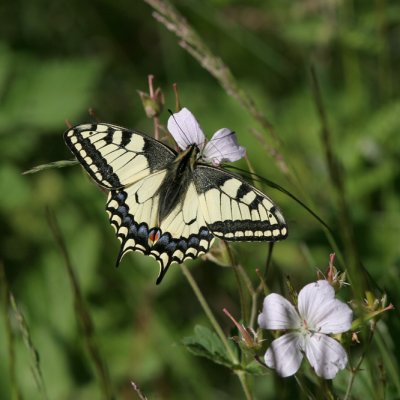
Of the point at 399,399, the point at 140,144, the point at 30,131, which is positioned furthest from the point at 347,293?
the point at 30,131

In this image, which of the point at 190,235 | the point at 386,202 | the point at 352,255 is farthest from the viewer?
the point at 386,202

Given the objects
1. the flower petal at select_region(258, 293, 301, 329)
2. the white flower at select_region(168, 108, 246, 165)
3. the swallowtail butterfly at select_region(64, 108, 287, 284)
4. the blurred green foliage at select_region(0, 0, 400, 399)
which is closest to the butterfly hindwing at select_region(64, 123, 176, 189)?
the swallowtail butterfly at select_region(64, 108, 287, 284)

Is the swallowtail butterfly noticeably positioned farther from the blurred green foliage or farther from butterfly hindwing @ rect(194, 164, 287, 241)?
the blurred green foliage

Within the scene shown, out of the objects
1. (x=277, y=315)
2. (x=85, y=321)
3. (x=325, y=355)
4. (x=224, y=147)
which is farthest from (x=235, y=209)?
(x=85, y=321)

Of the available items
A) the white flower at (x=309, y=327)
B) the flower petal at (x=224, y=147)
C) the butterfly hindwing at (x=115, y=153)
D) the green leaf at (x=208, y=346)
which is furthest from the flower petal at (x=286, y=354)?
the butterfly hindwing at (x=115, y=153)

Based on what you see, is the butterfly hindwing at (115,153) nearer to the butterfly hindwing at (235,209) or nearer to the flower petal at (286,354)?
the butterfly hindwing at (235,209)

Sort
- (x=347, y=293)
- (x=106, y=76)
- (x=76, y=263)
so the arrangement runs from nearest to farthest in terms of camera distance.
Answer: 1. (x=347, y=293)
2. (x=76, y=263)
3. (x=106, y=76)

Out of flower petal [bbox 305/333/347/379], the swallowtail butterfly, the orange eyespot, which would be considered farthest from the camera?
the orange eyespot

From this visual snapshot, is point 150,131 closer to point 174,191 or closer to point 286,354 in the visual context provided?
point 174,191

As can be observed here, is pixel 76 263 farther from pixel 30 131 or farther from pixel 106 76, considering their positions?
pixel 106 76
